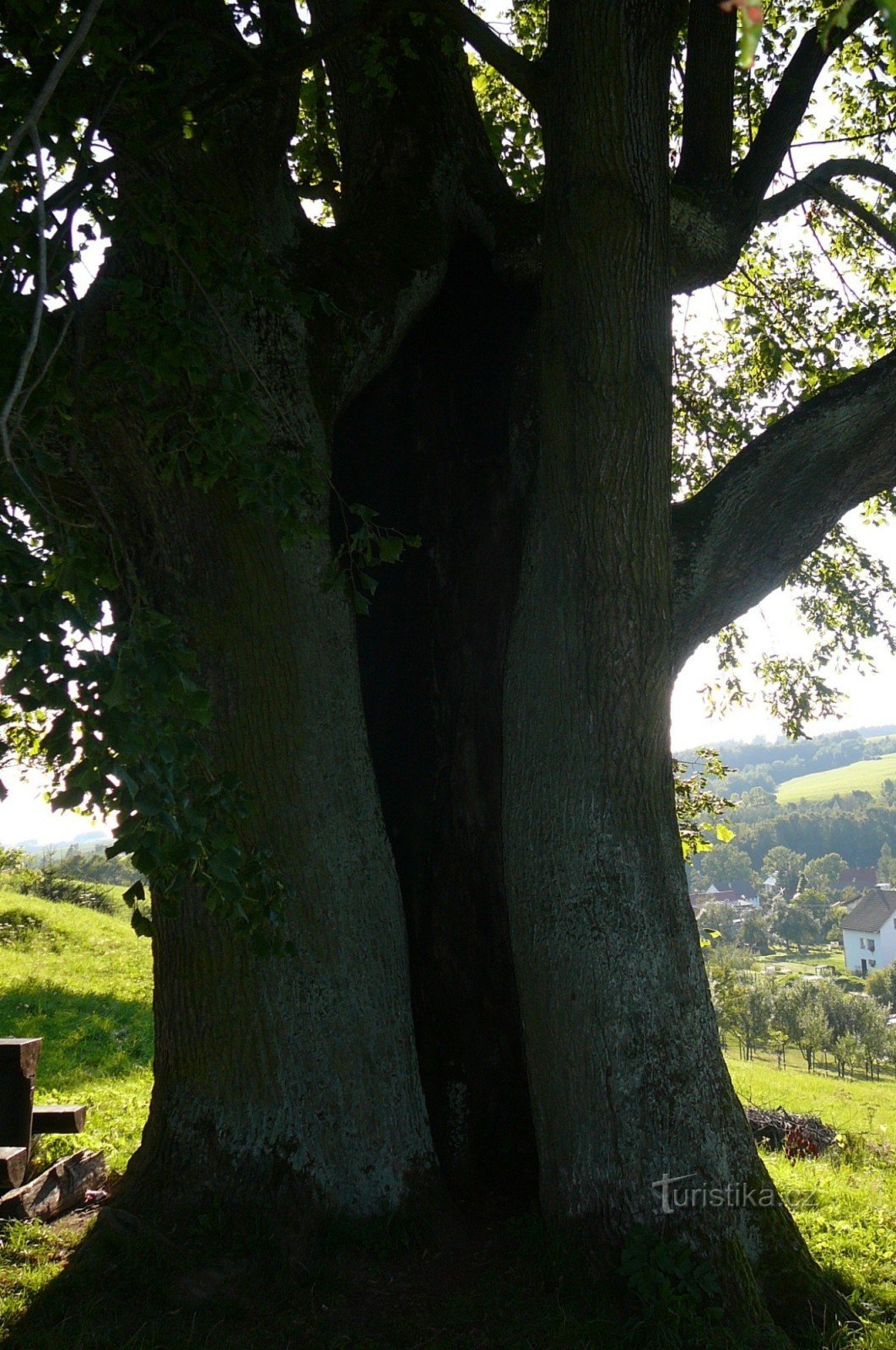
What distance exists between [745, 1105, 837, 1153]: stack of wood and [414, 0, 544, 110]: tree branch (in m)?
6.03

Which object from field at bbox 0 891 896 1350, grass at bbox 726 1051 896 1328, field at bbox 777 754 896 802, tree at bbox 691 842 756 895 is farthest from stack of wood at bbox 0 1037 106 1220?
field at bbox 777 754 896 802

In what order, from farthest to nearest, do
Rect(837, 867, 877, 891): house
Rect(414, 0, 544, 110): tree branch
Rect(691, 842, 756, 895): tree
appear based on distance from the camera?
Rect(691, 842, 756, 895): tree, Rect(837, 867, 877, 891): house, Rect(414, 0, 544, 110): tree branch

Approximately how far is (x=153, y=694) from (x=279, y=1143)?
246 cm

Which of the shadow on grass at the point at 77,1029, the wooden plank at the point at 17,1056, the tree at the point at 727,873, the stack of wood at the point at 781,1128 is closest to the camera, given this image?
the wooden plank at the point at 17,1056

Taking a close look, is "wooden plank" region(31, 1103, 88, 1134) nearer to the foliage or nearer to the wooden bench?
the wooden bench

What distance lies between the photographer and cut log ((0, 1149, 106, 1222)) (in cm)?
417

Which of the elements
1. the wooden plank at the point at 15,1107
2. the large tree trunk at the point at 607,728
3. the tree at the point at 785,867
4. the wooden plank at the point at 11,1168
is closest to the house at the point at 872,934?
the tree at the point at 785,867

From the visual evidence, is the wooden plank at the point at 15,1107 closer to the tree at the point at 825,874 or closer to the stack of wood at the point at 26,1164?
the stack of wood at the point at 26,1164

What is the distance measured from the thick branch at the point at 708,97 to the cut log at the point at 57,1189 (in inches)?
221

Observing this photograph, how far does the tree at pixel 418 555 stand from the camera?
334 centimetres

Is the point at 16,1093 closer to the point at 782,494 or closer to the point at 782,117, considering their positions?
the point at 782,494

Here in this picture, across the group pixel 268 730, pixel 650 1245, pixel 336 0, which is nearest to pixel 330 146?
pixel 336 0

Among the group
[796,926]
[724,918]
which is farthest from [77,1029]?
[796,926]

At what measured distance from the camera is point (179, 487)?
13.7 ft
